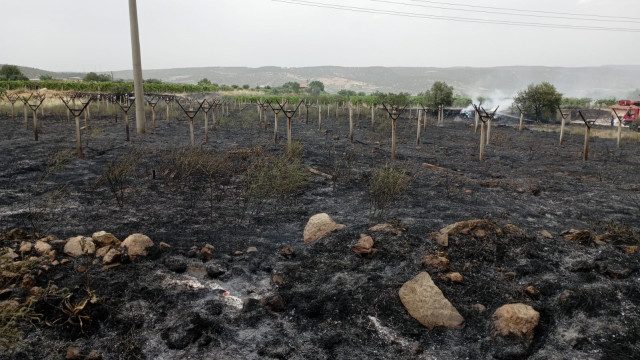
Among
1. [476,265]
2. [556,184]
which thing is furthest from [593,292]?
[556,184]

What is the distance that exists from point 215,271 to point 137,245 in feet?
3.97

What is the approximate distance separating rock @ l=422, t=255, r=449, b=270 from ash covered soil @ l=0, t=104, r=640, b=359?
2 cm

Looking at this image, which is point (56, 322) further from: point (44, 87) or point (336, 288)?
point (44, 87)

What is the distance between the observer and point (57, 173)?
1103cm

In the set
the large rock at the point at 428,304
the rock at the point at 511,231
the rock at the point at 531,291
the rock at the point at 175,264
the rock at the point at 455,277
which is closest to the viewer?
the large rock at the point at 428,304

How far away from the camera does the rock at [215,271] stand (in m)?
5.58

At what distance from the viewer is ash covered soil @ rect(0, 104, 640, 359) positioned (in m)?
4.17

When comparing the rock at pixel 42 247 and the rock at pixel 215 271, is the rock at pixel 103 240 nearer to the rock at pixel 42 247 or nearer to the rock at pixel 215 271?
the rock at pixel 42 247

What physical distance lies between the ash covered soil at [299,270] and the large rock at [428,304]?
0.12 m

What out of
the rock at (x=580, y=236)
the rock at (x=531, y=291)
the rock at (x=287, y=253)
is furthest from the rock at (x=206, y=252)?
the rock at (x=580, y=236)

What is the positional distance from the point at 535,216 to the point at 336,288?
5.20m

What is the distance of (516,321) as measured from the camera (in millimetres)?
4266

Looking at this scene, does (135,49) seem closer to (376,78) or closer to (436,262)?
(436,262)

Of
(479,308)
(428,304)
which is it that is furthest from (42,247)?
(479,308)
